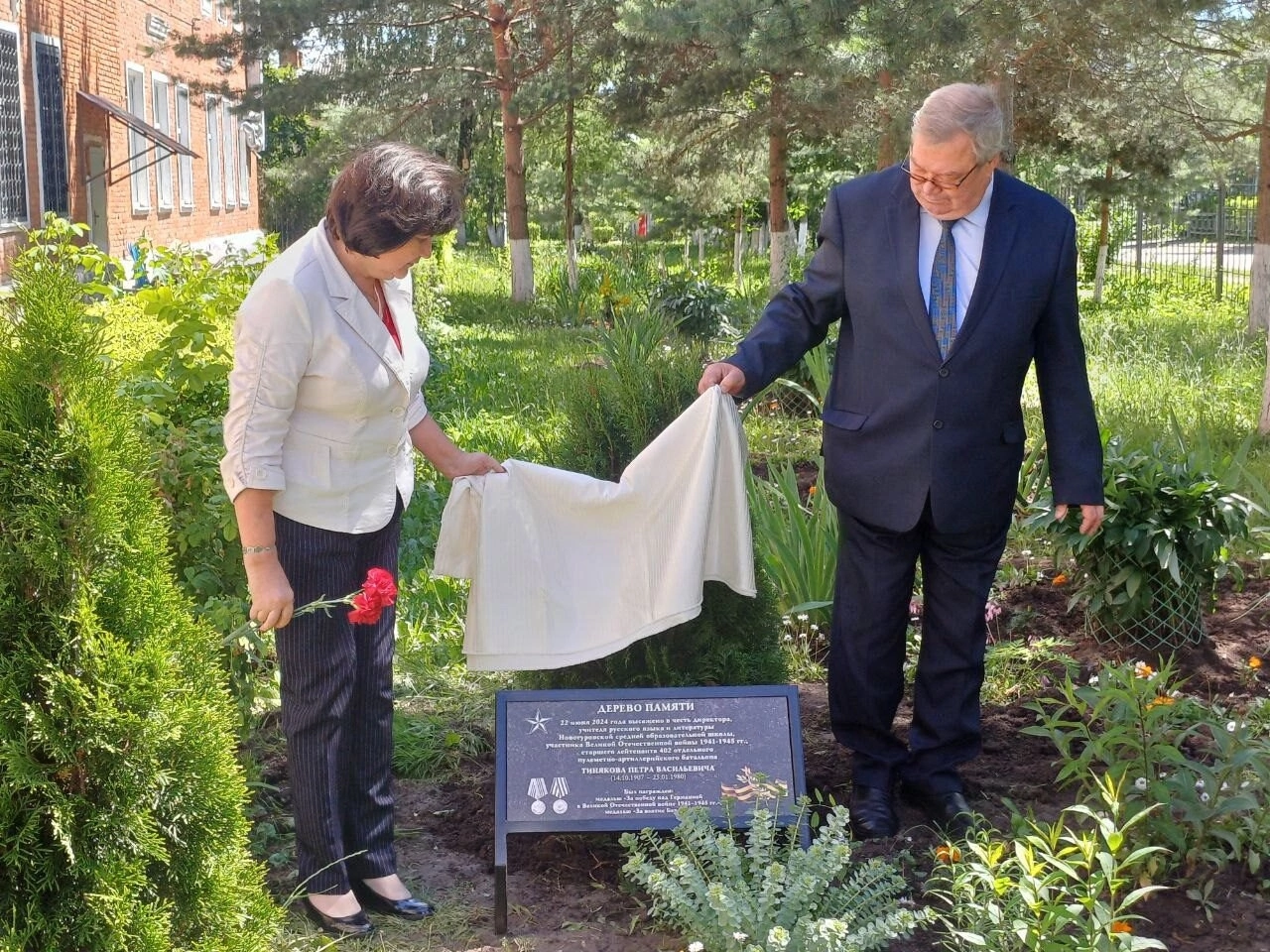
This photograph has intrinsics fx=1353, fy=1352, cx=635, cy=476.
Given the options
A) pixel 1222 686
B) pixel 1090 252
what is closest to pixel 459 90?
pixel 1090 252

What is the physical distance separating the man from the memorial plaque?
41cm

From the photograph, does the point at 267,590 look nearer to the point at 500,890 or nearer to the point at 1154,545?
the point at 500,890

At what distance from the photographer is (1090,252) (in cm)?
2472

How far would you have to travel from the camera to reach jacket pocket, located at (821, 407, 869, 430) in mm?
3350

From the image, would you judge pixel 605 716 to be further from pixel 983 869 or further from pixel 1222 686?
pixel 1222 686

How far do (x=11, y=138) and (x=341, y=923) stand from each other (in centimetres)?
1613

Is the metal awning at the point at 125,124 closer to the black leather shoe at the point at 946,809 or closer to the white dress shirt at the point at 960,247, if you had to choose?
the white dress shirt at the point at 960,247

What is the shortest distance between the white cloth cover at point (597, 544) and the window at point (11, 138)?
48.4 ft

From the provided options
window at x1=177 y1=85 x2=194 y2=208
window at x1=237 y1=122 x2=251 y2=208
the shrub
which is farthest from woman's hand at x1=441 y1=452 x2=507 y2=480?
window at x1=237 y1=122 x2=251 y2=208

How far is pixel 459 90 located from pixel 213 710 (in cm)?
2039

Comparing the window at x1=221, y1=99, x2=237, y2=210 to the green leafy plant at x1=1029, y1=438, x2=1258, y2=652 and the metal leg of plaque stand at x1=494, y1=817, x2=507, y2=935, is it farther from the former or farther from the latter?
the metal leg of plaque stand at x1=494, y1=817, x2=507, y2=935

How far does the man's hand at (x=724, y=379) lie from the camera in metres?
3.38

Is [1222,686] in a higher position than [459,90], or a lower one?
lower

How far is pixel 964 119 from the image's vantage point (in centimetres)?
304
